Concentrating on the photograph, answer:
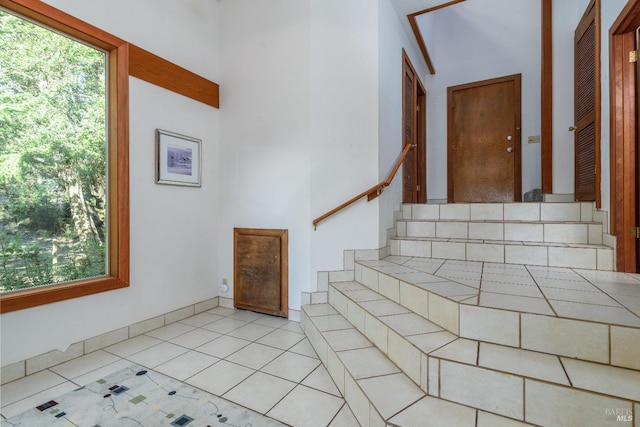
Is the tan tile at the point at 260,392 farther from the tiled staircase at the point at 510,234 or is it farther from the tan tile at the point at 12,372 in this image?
the tiled staircase at the point at 510,234

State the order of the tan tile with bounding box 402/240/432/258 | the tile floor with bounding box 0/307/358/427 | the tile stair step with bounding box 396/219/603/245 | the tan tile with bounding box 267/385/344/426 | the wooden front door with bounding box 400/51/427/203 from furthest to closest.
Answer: the wooden front door with bounding box 400/51/427/203
the tan tile with bounding box 402/240/432/258
the tile stair step with bounding box 396/219/603/245
the tile floor with bounding box 0/307/358/427
the tan tile with bounding box 267/385/344/426

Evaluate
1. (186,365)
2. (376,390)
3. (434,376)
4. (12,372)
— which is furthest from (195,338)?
(434,376)

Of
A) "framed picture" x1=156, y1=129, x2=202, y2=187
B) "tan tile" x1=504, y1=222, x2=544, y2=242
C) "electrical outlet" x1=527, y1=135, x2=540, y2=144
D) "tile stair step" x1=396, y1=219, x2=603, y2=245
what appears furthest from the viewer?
"electrical outlet" x1=527, y1=135, x2=540, y2=144

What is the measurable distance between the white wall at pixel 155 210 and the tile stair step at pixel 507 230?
2.29m

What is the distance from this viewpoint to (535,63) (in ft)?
14.5

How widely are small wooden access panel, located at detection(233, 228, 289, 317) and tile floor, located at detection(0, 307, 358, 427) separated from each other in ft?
0.90

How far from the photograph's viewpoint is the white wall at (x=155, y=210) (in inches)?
83.0

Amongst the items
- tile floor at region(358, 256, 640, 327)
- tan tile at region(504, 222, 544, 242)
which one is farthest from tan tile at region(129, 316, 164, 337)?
tan tile at region(504, 222, 544, 242)

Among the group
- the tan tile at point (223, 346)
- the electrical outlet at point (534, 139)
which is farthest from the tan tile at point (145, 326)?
the electrical outlet at point (534, 139)

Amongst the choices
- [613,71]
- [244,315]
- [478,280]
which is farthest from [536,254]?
[244,315]

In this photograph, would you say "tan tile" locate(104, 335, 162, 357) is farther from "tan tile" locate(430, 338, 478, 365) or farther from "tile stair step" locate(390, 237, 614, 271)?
"tile stair step" locate(390, 237, 614, 271)

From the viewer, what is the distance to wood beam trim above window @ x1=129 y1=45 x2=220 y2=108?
2.57m

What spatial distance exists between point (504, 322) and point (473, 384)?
0.35 m

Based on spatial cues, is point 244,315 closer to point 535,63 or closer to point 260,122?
point 260,122
